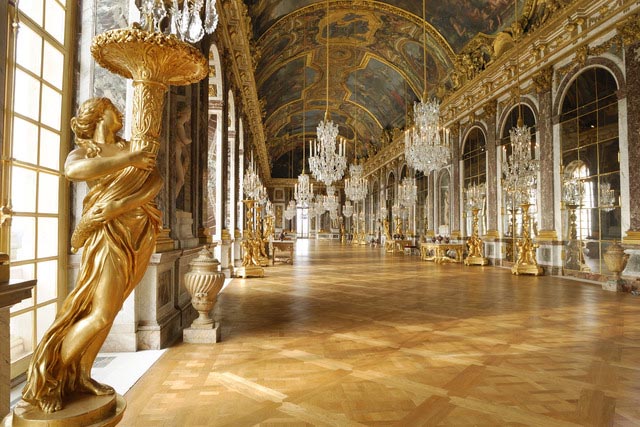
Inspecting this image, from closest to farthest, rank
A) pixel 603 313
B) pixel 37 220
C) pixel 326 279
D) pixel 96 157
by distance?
pixel 96 157 < pixel 37 220 < pixel 603 313 < pixel 326 279

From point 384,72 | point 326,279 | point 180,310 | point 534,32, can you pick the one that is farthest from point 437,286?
point 384,72

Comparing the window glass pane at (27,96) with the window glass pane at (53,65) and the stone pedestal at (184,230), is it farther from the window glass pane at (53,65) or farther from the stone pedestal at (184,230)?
the stone pedestal at (184,230)

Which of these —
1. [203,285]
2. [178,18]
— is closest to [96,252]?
[178,18]

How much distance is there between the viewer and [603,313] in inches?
211

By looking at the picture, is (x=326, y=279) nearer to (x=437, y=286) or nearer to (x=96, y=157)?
(x=437, y=286)

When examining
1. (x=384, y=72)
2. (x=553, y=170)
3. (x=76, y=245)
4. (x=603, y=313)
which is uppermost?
(x=384, y=72)

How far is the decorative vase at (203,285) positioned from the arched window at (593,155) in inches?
314

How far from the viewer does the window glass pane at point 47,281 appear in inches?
124

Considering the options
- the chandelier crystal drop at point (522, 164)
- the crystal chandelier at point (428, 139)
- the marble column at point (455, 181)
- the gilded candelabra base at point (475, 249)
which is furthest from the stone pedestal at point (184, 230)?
the marble column at point (455, 181)

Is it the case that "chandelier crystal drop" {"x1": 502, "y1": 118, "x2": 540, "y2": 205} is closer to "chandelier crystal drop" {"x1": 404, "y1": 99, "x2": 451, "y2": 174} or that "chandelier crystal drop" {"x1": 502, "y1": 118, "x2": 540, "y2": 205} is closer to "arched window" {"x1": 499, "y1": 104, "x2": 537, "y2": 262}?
"arched window" {"x1": 499, "y1": 104, "x2": 537, "y2": 262}

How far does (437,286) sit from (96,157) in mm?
7042

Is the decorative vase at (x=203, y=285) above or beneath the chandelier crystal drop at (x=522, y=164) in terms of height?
beneath

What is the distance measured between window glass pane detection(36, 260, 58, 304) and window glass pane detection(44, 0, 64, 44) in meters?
1.83

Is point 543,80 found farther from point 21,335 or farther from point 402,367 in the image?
point 21,335
